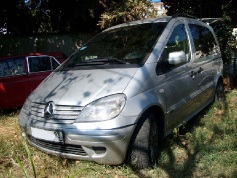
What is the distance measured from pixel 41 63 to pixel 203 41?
3840mm

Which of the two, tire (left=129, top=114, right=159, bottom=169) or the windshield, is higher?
the windshield

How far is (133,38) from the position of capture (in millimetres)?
3965

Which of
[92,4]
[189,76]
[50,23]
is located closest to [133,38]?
[189,76]

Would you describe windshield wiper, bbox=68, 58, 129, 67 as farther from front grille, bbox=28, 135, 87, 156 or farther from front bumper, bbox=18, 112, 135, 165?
front grille, bbox=28, 135, 87, 156

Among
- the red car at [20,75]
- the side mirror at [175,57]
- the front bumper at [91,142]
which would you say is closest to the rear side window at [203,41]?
the side mirror at [175,57]

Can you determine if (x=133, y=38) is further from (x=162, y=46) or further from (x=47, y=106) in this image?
(x=47, y=106)

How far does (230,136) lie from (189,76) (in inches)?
39.1

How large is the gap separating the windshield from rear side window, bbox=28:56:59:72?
9.40 ft

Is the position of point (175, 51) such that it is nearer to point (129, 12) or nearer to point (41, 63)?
point (41, 63)

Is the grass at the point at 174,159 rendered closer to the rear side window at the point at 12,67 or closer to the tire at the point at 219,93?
the tire at the point at 219,93

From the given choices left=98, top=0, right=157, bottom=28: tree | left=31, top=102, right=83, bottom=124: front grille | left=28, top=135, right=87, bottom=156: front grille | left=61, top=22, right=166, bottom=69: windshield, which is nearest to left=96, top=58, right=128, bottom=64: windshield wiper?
left=61, top=22, right=166, bottom=69: windshield

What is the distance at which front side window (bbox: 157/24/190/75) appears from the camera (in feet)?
11.6

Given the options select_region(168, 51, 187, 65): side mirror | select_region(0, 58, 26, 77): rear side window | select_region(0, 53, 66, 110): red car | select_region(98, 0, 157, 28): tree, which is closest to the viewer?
select_region(168, 51, 187, 65): side mirror

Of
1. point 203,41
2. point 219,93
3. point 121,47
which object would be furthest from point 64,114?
→ point 219,93
